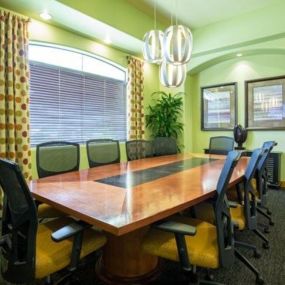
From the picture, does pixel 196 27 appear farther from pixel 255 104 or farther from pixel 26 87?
pixel 26 87

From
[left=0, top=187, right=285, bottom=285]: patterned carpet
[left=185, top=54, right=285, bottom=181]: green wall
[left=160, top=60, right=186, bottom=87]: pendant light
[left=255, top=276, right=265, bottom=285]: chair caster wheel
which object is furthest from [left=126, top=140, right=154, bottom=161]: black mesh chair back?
[left=255, top=276, right=265, bottom=285]: chair caster wheel

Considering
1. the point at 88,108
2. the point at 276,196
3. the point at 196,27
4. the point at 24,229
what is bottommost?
the point at 276,196

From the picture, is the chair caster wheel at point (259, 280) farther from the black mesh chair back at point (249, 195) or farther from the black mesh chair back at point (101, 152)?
the black mesh chair back at point (101, 152)

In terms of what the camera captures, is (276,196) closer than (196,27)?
Yes

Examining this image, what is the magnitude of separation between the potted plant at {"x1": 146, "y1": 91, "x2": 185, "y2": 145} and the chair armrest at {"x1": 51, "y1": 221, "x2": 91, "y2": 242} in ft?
14.1

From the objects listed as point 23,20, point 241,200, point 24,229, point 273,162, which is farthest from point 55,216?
point 273,162

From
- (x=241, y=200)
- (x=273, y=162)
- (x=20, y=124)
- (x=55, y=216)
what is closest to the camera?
(x=55, y=216)

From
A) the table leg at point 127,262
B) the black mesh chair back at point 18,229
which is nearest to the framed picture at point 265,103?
the table leg at point 127,262

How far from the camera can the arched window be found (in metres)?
3.97

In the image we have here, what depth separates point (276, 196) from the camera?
4289 millimetres

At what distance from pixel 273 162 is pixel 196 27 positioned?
120 inches

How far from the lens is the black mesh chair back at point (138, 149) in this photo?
3793 mm

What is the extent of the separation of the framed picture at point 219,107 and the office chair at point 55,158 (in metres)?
3.70

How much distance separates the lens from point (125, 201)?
1627 mm
